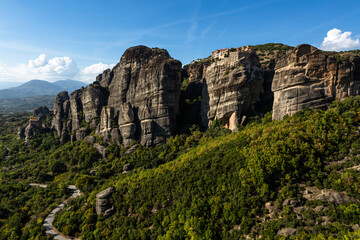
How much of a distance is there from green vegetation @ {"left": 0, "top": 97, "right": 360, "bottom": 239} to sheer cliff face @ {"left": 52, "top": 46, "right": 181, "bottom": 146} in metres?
10.5

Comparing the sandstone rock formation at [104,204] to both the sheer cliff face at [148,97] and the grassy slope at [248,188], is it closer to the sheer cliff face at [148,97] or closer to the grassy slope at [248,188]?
the grassy slope at [248,188]

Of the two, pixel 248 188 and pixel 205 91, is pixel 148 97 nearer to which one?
pixel 205 91

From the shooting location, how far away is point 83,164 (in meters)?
57.0

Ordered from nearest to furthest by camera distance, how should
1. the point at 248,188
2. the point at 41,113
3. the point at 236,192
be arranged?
1. the point at 248,188
2. the point at 236,192
3. the point at 41,113

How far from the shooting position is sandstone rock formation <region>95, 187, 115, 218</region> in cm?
3502

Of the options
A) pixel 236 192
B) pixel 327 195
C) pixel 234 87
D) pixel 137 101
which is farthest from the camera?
pixel 137 101

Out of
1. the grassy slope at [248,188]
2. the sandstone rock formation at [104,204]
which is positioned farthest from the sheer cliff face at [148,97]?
the sandstone rock formation at [104,204]

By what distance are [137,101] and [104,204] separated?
3002cm

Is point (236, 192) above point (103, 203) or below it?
above

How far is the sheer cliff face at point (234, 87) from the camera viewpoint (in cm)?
4538

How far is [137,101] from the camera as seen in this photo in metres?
56.5

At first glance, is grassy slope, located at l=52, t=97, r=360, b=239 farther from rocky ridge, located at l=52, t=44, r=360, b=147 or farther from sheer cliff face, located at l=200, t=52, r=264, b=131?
sheer cliff face, located at l=200, t=52, r=264, b=131

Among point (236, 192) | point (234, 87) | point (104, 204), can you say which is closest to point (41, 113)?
point (104, 204)

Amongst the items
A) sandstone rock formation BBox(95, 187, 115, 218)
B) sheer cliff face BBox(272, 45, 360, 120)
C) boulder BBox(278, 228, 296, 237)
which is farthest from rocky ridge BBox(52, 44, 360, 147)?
boulder BBox(278, 228, 296, 237)
